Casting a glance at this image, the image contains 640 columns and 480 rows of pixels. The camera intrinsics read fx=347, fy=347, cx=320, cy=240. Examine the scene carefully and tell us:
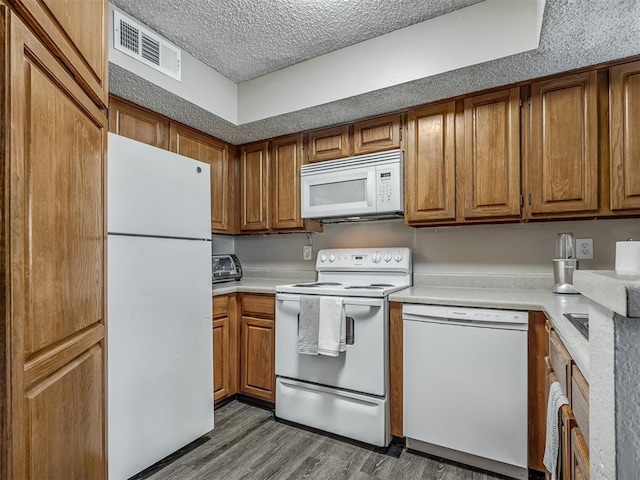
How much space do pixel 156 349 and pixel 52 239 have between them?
1.11 m

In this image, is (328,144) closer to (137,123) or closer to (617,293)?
(137,123)

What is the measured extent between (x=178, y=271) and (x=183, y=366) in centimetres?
52

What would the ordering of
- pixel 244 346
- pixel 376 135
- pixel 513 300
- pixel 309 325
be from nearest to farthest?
pixel 513 300, pixel 309 325, pixel 376 135, pixel 244 346

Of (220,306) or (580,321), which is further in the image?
(220,306)

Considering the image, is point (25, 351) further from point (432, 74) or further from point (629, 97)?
point (629, 97)

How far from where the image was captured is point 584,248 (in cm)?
204

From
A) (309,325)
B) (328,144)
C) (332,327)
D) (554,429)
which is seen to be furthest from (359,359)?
(328,144)

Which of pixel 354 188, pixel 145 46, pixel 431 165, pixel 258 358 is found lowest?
pixel 258 358

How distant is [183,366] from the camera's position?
75.0 inches

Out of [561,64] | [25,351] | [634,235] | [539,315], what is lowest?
[539,315]

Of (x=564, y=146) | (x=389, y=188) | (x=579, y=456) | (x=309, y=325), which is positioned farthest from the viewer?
(x=389, y=188)

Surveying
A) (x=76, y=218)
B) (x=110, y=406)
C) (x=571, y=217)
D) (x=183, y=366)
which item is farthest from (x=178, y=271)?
(x=571, y=217)

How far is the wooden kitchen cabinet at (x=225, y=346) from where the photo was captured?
2.38 metres

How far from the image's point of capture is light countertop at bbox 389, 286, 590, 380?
130 cm
